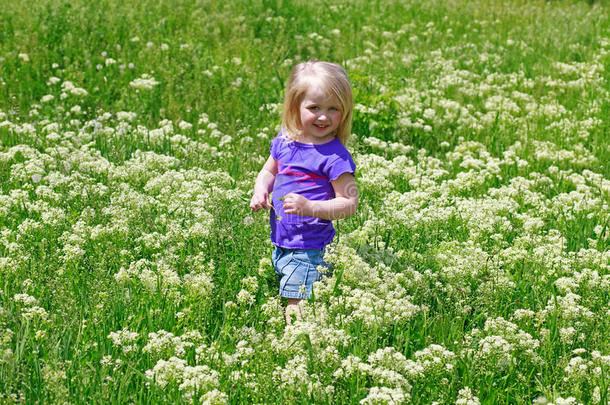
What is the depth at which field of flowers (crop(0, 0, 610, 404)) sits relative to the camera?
4.04 metres

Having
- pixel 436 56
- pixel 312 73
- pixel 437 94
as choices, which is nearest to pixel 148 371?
pixel 312 73

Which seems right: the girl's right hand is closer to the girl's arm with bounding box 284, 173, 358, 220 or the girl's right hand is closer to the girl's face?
the girl's arm with bounding box 284, 173, 358, 220

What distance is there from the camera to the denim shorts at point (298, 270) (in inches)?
199

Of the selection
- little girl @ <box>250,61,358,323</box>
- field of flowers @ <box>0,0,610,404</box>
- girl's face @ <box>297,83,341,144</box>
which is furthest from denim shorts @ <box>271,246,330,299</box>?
girl's face @ <box>297,83,341,144</box>

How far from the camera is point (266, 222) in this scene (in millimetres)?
6219

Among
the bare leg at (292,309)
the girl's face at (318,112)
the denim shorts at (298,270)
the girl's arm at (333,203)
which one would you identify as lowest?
the bare leg at (292,309)

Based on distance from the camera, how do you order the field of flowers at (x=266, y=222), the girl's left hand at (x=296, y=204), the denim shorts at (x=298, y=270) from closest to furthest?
the field of flowers at (x=266, y=222) → the girl's left hand at (x=296, y=204) → the denim shorts at (x=298, y=270)

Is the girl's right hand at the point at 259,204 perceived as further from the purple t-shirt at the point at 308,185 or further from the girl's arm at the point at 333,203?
the girl's arm at the point at 333,203

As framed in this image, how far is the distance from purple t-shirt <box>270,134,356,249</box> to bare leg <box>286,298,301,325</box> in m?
0.39

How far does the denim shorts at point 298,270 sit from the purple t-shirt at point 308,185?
0.20 ft

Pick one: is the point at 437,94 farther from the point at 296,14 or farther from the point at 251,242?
the point at 251,242

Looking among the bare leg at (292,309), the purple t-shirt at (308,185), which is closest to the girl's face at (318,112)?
the purple t-shirt at (308,185)

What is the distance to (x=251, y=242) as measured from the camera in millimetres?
5805

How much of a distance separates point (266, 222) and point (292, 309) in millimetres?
1411
